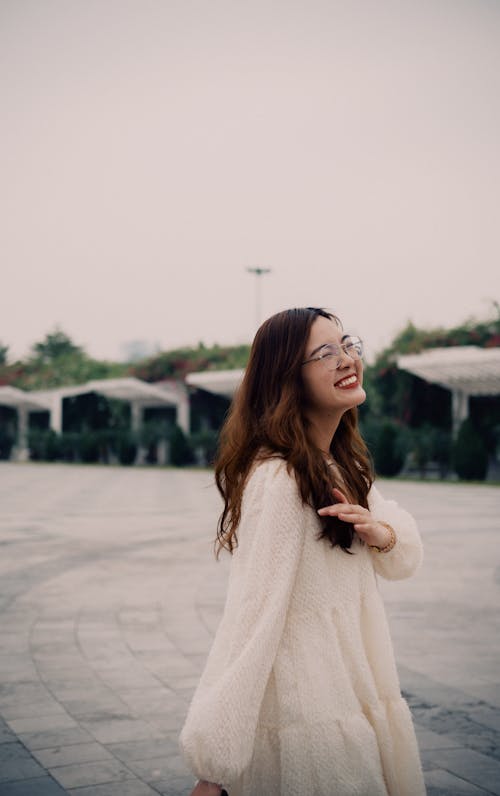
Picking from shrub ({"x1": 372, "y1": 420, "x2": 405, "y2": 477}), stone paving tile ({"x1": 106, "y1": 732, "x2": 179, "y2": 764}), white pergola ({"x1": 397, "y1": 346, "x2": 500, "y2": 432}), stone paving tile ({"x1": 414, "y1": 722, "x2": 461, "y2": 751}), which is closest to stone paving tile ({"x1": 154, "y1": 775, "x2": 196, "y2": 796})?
stone paving tile ({"x1": 106, "y1": 732, "x2": 179, "y2": 764})

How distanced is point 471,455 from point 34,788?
2179 cm

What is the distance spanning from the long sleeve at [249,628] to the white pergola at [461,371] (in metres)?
22.4

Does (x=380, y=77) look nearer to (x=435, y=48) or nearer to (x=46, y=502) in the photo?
(x=435, y=48)

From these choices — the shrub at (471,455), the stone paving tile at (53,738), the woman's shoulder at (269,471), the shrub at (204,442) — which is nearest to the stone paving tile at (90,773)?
the stone paving tile at (53,738)

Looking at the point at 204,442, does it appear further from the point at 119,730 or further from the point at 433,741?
the point at 433,741

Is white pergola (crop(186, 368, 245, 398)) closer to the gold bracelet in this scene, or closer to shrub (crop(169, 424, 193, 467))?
shrub (crop(169, 424, 193, 467))

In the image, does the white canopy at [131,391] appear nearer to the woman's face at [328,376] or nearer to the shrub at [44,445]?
the shrub at [44,445]

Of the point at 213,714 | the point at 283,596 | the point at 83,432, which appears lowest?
the point at 83,432

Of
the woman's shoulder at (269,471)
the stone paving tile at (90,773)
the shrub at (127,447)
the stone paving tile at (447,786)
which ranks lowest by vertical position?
the shrub at (127,447)

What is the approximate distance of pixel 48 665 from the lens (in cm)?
474

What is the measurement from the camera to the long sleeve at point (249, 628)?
1.61 metres

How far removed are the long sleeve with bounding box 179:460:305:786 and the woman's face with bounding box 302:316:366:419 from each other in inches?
8.2

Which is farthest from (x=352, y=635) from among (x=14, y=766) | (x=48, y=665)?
(x=48, y=665)

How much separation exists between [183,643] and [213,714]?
148 inches
